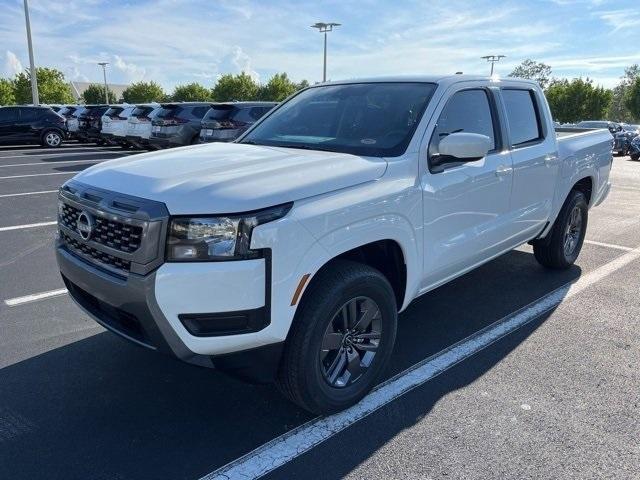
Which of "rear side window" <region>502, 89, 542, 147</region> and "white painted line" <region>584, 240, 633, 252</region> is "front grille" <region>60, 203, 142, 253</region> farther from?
"white painted line" <region>584, 240, 633, 252</region>

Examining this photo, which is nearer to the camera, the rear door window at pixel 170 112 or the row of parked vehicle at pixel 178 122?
the row of parked vehicle at pixel 178 122

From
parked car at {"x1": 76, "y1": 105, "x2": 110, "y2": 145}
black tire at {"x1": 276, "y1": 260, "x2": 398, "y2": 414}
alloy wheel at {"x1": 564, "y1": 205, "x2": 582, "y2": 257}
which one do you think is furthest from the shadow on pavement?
parked car at {"x1": 76, "y1": 105, "x2": 110, "y2": 145}

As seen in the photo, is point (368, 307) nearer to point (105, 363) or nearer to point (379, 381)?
point (379, 381)

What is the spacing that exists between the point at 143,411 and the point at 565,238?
4359mm

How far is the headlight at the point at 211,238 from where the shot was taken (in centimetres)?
246

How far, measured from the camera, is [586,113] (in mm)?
62312

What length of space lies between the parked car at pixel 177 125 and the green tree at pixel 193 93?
196 ft

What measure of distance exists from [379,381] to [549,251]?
2874 millimetres

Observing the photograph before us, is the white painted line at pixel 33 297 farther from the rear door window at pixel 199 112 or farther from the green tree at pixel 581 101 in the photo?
the green tree at pixel 581 101

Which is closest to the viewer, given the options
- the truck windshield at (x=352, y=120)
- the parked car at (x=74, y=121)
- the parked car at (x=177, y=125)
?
the truck windshield at (x=352, y=120)

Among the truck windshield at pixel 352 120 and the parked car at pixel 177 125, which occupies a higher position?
the truck windshield at pixel 352 120

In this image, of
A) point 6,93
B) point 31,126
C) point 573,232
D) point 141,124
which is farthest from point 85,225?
point 6,93

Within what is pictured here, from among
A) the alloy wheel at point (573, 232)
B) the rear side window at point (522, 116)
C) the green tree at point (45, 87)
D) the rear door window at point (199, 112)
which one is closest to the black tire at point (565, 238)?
the alloy wheel at point (573, 232)

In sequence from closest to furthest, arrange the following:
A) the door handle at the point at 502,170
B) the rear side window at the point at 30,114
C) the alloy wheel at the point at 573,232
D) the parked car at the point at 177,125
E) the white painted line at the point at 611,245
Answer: the door handle at the point at 502,170
the alloy wheel at the point at 573,232
the white painted line at the point at 611,245
the parked car at the point at 177,125
the rear side window at the point at 30,114
